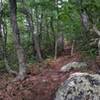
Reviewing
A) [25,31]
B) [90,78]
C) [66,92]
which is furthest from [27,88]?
[25,31]

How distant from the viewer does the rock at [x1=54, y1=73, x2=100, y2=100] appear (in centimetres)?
617

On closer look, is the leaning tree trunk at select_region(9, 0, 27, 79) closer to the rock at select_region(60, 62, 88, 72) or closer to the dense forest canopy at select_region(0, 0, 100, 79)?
the dense forest canopy at select_region(0, 0, 100, 79)

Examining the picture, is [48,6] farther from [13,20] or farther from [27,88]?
[27,88]

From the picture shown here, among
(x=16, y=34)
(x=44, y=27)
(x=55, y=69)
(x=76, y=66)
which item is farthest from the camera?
(x=44, y=27)

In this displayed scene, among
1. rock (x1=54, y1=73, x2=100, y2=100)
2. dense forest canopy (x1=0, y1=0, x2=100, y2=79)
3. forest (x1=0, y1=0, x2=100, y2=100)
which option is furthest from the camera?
dense forest canopy (x1=0, y1=0, x2=100, y2=79)

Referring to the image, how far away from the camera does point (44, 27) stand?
56.0 feet

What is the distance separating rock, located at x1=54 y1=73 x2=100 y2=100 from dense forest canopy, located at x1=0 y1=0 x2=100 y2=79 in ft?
7.65

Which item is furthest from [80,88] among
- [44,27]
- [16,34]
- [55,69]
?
[44,27]

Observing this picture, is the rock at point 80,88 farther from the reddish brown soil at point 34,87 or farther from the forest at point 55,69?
the reddish brown soil at point 34,87

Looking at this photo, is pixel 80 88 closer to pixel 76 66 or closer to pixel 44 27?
pixel 76 66

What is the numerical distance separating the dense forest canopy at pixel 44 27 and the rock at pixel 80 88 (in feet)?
7.65

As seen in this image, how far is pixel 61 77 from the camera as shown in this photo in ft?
25.7

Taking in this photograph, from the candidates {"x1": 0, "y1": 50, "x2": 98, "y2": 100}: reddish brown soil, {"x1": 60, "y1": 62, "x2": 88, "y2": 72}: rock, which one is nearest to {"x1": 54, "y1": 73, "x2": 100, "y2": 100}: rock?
{"x1": 0, "y1": 50, "x2": 98, "y2": 100}: reddish brown soil

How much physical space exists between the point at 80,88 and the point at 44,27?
36.6ft
